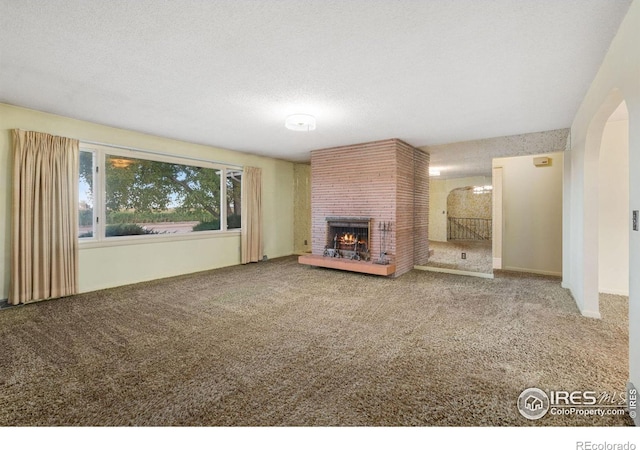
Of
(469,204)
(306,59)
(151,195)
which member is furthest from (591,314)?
(469,204)

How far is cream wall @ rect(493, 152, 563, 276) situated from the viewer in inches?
205

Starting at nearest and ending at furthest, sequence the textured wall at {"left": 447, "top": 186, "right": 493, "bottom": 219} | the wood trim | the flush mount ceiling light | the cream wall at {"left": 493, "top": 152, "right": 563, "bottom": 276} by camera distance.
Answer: the flush mount ceiling light < the wood trim < the cream wall at {"left": 493, "top": 152, "right": 563, "bottom": 276} < the textured wall at {"left": 447, "top": 186, "right": 493, "bottom": 219}

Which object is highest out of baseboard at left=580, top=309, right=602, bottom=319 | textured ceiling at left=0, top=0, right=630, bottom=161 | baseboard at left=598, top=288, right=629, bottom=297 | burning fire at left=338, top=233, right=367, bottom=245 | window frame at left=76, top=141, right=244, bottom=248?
textured ceiling at left=0, top=0, right=630, bottom=161

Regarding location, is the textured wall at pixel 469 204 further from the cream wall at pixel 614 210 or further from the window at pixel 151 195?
the window at pixel 151 195

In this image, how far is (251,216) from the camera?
6484 millimetres

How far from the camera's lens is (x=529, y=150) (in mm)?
4723

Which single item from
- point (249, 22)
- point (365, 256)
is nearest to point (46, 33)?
point (249, 22)

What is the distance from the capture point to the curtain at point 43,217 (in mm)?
3529

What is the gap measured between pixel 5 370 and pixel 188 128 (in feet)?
11.4

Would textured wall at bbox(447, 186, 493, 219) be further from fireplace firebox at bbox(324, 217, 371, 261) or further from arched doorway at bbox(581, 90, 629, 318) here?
arched doorway at bbox(581, 90, 629, 318)

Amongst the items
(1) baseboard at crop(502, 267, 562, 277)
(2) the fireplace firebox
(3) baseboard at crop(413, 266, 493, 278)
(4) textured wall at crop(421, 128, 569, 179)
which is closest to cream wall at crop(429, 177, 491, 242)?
(4) textured wall at crop(421, 128, 569, 179)

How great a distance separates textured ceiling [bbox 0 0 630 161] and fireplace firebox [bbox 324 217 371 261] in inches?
77.8

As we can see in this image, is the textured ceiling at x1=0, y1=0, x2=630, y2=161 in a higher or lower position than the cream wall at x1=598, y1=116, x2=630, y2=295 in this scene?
higher
